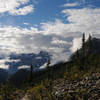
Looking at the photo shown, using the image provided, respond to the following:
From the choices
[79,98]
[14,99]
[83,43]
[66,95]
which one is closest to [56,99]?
[66,95]

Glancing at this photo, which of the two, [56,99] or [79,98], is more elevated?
[79,98]

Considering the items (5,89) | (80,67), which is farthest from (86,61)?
(5,89)

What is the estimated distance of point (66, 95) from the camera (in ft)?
93.1

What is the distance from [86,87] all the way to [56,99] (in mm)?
5839

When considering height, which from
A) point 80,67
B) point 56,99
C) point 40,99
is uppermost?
point 56,99

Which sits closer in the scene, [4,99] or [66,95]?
[66,95]

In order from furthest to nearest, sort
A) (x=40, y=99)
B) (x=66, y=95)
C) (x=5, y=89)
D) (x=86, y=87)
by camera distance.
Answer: (x=5, y=89)
(x=40, y=99)
(x=86, y=87)
(x=66, y=95)

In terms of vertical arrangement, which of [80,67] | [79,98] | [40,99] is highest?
[79,98]

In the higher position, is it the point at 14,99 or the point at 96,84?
the point at 96,84

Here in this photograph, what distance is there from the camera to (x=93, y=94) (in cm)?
2672

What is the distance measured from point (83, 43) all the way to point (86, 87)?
47.4m

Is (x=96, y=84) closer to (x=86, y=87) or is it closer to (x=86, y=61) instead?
(x=86, y=87)

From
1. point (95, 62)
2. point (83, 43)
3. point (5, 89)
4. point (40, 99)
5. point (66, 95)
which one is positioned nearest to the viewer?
point (66, 95)

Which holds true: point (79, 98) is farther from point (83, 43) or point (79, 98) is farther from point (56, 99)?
point (83, 43)
